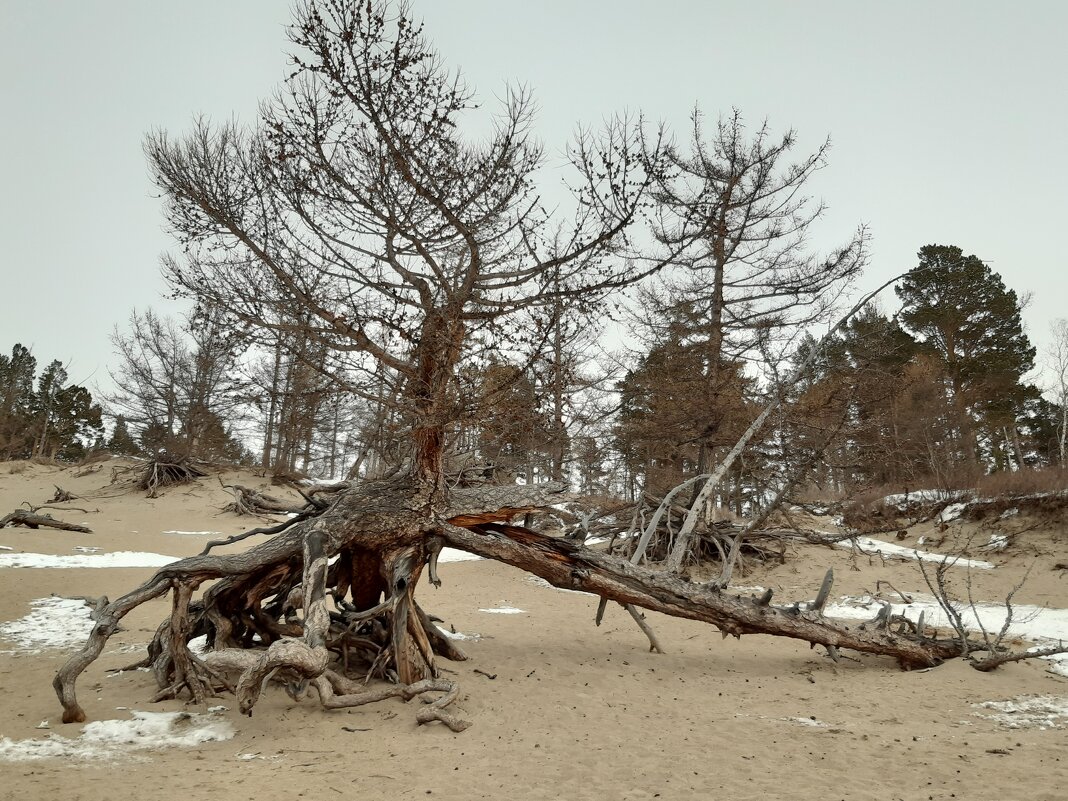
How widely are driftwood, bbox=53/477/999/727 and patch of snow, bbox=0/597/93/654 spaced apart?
1130 millimetres

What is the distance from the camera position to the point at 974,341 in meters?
22.2

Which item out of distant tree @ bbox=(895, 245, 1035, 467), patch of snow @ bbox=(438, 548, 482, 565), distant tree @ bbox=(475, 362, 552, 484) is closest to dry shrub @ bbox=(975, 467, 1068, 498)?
distant tree @ bbox=(895, 245, 1035, 467)

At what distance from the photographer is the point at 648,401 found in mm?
17047

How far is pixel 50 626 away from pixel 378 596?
4097 millimetres

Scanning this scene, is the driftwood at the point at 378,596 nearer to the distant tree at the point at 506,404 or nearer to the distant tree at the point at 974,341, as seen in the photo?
the distant tree at the point at 506,404

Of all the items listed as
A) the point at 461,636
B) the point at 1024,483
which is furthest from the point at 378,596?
the point at 1024,483

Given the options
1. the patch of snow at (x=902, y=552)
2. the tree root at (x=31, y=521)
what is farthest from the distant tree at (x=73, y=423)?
the patch of snow at (x=902, y=552)

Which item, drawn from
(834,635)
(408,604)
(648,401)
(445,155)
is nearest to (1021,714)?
(834,635)

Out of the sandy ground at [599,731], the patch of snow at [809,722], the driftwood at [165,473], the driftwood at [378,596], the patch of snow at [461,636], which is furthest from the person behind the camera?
the driftwood at [165,473]

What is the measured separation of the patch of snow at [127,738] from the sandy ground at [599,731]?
3.2 inches

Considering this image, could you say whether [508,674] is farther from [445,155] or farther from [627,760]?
[445,155]

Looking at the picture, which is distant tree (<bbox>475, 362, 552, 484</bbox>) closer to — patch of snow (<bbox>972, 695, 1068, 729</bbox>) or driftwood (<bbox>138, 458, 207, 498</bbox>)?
patch of snow (<bbox>972, 695, 1068, 729</bbox>)

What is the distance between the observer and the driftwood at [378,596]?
5.29m

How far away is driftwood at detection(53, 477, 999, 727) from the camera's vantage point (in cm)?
529
